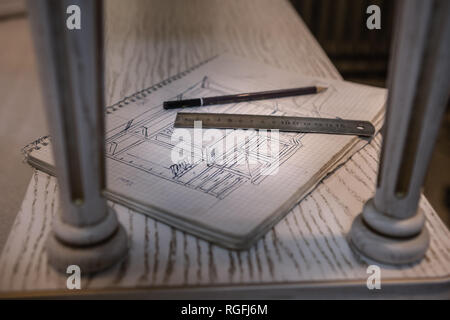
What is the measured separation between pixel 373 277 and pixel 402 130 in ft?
0.43

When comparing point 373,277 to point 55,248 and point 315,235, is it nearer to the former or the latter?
point 315,235

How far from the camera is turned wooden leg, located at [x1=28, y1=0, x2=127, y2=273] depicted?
11.8 inches

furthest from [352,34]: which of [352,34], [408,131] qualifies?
[408,131]

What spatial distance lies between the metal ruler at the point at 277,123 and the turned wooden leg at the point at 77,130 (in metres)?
0.23

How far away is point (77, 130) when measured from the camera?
1.08 ft

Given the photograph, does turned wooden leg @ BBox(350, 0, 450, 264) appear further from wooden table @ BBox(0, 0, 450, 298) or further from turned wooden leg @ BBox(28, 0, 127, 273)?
turned wooden leg @ BBox(28, 0, 127, 273)

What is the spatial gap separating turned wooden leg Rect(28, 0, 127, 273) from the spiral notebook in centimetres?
8

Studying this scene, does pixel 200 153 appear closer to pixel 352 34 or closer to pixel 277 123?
pixel 277 123

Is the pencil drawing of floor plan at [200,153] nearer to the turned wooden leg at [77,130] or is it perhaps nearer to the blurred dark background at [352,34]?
the turned wooden leg at [77,130]

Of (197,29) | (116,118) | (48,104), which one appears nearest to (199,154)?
(116,118)

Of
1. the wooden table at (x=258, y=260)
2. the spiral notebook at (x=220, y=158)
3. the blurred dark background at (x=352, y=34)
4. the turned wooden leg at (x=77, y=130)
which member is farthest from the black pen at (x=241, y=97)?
the blurred dark background at (x=352, y=34)

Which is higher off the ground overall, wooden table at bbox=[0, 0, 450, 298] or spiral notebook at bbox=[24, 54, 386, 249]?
spiral notebook at bbox=[24, 54, 386, 249]

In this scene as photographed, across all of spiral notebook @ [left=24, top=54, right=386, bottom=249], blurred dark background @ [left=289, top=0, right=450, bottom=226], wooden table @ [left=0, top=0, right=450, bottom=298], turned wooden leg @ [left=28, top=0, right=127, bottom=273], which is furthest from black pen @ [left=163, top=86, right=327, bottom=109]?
blurred dark background @ [left=289, top=0, right=450, bottom=226]

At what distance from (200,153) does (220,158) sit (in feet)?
0.08
